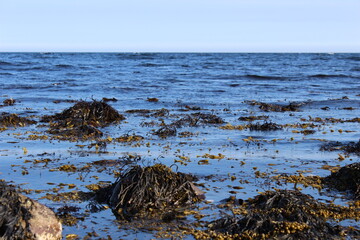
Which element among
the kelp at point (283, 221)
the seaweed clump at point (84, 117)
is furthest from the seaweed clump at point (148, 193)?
the seaweed clump at point (84, 117)

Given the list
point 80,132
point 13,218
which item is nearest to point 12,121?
point 80,132

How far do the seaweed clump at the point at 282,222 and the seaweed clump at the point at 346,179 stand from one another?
3.29 ft

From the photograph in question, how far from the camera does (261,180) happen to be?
251 inches

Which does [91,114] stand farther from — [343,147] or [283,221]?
[283,221]

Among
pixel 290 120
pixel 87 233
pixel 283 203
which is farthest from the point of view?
Answer: pixel 290 120

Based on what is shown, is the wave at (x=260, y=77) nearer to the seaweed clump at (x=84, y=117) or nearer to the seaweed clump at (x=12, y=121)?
the seaweed clump at (x=84, y=117)

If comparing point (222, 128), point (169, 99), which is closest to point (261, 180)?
point (222, 128)

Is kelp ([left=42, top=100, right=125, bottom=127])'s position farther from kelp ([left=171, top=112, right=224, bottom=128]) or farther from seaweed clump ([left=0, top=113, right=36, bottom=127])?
kelp ([left=171, top=112, right=224, bottom=128])

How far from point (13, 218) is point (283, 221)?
8.16 ft

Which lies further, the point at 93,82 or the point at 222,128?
the point at 93,82

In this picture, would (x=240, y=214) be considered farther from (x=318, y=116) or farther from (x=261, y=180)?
(x=318, y=116)

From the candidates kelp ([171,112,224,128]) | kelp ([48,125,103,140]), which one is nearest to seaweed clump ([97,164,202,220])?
kelp ([48,125,103,140])

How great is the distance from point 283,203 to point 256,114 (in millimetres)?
8841

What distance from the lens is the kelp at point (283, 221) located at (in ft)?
14.6
